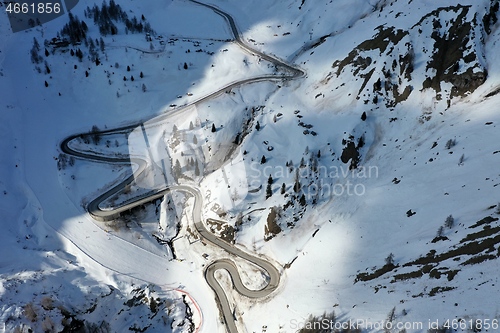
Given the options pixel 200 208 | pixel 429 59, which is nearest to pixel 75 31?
pixel 200 208

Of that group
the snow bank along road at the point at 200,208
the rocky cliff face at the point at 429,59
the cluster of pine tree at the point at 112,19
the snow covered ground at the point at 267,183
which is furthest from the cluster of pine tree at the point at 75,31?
the rocky cliff face at the point at 429,59

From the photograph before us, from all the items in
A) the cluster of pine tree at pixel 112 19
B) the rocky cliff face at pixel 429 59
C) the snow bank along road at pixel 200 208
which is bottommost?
the snow bank along road at pixel 200 208

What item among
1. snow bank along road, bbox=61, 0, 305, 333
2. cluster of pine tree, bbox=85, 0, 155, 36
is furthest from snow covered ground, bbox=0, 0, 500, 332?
cluster of pine tree, bbox=85, 0, 155, 36

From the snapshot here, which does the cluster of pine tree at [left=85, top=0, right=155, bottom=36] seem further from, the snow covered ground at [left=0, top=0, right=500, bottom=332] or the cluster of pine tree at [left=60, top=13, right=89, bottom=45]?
the snow covered ground at [left=0, top=0, right=500, bottom=332]

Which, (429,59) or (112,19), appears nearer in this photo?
(429,59)

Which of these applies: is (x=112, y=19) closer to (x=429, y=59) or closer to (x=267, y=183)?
(x=267, y=183)

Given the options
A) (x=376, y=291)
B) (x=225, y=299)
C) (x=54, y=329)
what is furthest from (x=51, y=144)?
(x=376, y=291)

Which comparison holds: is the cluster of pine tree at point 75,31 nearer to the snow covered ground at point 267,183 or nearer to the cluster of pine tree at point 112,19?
the cluster of pine tree at point 112,19
